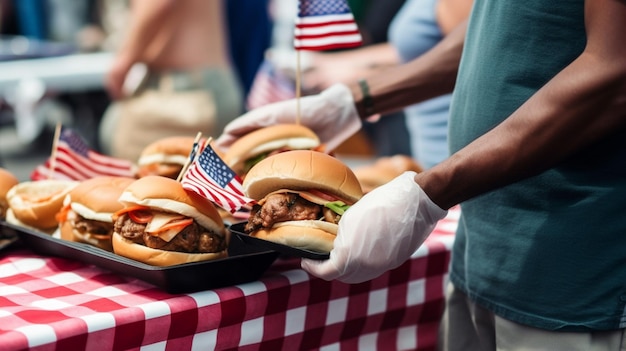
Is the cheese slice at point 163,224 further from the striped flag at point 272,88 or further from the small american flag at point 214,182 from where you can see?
the striped flag at point 272,88

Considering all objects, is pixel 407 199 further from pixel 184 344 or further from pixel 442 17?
pixel 442 17

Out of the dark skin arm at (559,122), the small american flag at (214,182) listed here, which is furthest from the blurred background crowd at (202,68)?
the dark skin arm at (559,122)

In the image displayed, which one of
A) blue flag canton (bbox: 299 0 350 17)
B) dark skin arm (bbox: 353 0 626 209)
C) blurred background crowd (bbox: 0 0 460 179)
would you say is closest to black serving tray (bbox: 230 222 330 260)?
dark skin arm (bbox: 353 0 626 209)

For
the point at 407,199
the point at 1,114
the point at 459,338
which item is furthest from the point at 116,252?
the point at 1,114

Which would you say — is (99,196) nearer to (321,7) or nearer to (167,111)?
(321,7)

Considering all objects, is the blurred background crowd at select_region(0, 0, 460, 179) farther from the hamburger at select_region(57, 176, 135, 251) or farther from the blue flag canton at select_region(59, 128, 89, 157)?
the hamburger at select_region(57, 176, 135, 251)

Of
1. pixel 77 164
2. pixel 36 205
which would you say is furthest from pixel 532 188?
pixel 77 164
